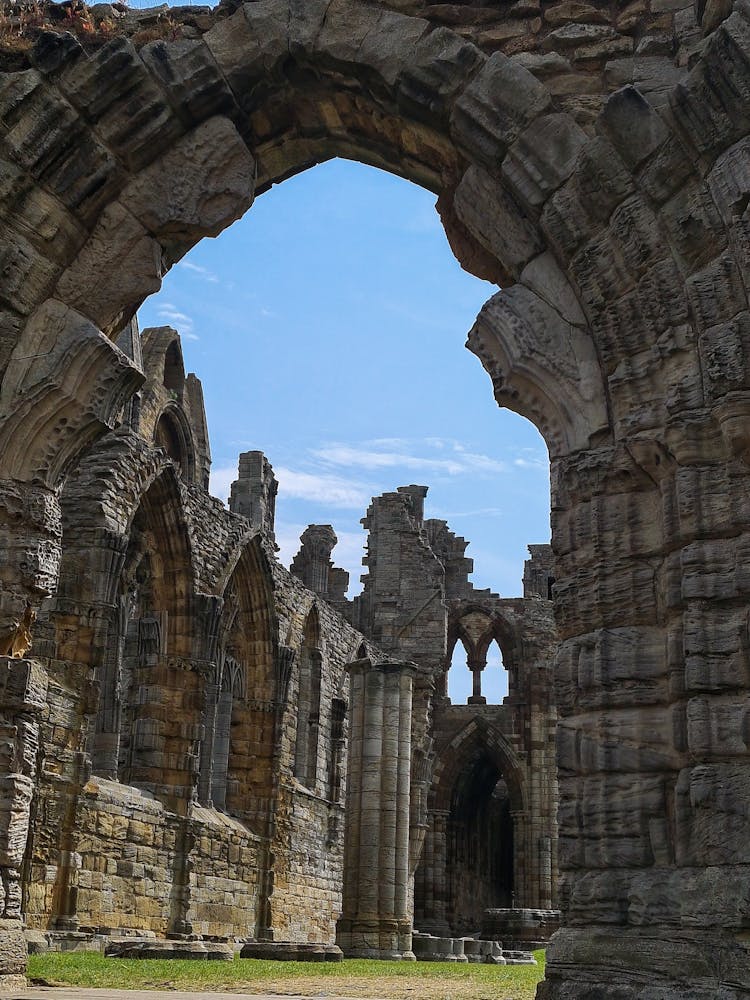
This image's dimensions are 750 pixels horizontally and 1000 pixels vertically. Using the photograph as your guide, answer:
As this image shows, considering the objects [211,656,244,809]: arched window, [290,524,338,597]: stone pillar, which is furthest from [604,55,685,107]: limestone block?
[290,524,338,597]: stone pillar

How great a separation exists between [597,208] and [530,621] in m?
27.5

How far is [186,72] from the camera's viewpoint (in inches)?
237

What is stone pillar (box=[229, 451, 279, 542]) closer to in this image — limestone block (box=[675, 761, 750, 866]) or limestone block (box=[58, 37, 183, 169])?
limestone block (box=[58, 37, 183, 169])

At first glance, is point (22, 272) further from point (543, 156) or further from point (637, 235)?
point (637, 235)

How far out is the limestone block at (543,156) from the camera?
18.3 ft

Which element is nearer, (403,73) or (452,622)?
(403,73)

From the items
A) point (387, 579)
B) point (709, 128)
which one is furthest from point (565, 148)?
point (387, 579)

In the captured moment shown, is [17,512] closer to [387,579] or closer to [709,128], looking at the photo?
[709,128]

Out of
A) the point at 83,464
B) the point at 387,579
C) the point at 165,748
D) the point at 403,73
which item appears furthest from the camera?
the point at 387,579

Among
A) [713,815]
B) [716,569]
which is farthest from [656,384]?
[713,815]

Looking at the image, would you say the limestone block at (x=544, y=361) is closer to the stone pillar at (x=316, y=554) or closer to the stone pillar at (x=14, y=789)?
the stone pillar at (x=14, y=789)

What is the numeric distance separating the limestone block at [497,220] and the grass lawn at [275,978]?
4.58m

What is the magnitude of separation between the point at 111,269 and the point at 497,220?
1877 millimetres

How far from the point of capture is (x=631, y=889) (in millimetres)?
4621
